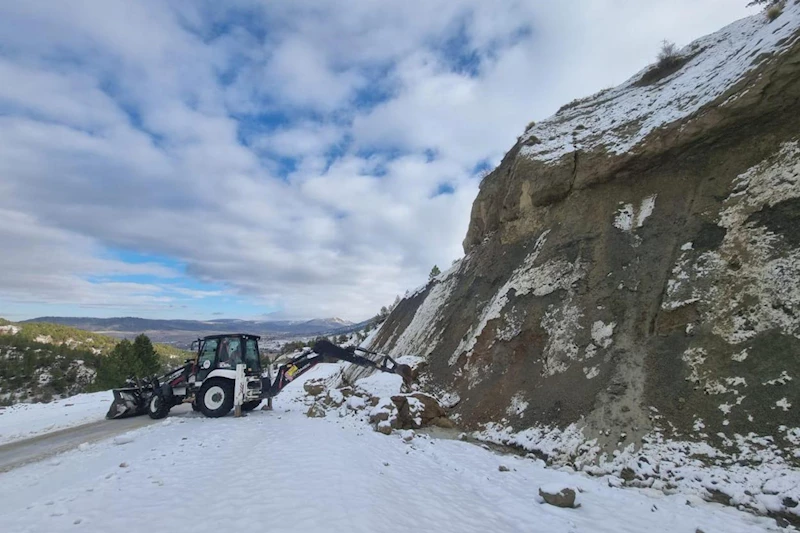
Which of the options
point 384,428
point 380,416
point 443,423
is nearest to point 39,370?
point 380,416

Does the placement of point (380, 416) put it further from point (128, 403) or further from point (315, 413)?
point (128, 403)

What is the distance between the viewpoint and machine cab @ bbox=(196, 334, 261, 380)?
15.0m

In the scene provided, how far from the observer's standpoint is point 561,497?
6.40 m

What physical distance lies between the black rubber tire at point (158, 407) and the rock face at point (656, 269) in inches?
388

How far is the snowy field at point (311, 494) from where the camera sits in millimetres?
4918

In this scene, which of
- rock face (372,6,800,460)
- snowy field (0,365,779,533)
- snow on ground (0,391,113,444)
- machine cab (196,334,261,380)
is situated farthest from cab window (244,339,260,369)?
rock face (372,6,800,460)

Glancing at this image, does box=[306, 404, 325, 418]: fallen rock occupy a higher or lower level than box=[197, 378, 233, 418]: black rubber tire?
lower

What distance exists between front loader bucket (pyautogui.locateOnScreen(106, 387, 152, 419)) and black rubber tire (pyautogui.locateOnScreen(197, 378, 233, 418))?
286 centimetres

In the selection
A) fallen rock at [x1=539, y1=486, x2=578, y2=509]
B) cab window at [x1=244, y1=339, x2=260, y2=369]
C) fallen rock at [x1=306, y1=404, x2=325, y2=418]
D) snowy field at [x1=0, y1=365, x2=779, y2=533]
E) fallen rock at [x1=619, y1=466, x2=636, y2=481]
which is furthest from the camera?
cab window at [x1=244, y1=339, x2=260, y2=369]

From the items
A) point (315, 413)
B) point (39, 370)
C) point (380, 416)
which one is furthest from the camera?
point (39, 370)

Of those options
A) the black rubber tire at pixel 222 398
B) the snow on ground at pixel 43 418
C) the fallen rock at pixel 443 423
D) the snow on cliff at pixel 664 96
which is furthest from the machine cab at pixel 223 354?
the snow on cliff at pixel 664 96

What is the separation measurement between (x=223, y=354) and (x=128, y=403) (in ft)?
13.0

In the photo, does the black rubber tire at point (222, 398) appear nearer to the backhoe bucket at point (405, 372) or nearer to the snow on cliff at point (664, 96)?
the backhoe bucket at point (405, 372)

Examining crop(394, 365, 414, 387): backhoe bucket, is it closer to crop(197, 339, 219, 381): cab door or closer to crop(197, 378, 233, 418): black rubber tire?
crop(197, 378, 233, 418): black rubber tire
